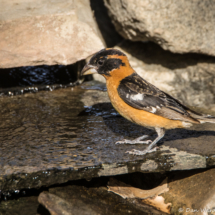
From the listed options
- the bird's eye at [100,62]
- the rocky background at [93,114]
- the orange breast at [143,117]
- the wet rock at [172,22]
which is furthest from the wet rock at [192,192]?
the wet rock at [172,22]

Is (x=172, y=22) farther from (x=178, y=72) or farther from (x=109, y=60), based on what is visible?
(x=109, y=60)

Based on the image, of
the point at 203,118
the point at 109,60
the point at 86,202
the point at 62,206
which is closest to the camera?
the point at 62,206

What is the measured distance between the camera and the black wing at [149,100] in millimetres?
3566

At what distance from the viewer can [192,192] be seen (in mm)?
3350

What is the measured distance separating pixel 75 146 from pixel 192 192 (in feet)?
4.84

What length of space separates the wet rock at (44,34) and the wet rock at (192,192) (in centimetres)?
325

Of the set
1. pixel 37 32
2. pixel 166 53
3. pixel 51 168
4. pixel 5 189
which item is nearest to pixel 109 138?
pixel 51 168

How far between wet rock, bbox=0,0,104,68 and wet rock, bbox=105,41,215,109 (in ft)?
4.89

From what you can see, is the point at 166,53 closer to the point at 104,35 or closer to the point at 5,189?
the point at 104,35

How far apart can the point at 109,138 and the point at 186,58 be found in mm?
3720

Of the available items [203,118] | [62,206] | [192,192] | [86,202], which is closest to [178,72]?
[203,118]

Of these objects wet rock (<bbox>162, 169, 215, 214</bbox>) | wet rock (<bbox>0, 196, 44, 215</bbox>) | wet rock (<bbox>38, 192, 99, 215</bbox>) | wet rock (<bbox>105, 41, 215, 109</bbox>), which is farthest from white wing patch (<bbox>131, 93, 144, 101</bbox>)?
wet rock (<bbox>105, 41, 215, 109</bbox>)

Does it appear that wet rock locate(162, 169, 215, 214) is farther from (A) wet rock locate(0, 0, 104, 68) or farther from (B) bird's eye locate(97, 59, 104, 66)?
(A) wet rock locate(0, 0, 104, 68)

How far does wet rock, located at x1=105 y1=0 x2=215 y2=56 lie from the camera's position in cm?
571
